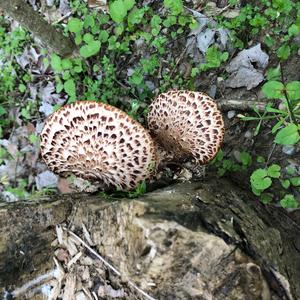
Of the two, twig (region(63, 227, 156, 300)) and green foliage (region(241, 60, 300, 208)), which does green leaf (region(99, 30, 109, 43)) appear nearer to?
green foliage (region(241, 60, 300, 208))

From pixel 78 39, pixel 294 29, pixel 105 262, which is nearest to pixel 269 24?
pixel 294 29

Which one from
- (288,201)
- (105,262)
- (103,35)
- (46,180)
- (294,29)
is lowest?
(46,180)

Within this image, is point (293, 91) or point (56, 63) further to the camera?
point (56, 63)

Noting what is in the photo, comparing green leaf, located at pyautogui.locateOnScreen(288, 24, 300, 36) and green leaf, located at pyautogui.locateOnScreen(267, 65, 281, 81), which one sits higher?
green leaf, located at pyautogui.locateOnScreen(288, 24, 300, 36)

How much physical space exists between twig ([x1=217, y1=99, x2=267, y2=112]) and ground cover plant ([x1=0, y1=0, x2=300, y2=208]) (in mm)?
49

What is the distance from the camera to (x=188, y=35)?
511 centimetres

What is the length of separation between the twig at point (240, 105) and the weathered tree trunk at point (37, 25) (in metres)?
2.14

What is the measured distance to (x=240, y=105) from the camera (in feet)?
15.3

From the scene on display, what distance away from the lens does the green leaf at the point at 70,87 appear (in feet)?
17.4

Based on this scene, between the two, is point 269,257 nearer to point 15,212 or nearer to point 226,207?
point 226,207

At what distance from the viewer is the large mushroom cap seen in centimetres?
357

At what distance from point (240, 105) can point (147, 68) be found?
4.09 feet

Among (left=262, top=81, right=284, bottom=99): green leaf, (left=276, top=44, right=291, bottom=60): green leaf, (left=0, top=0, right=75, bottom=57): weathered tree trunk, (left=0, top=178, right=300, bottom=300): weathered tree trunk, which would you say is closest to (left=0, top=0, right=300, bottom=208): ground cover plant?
(left=276, top=44, right=291, bottom=60): green leaf

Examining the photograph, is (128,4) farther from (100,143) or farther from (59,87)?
(100,143)
